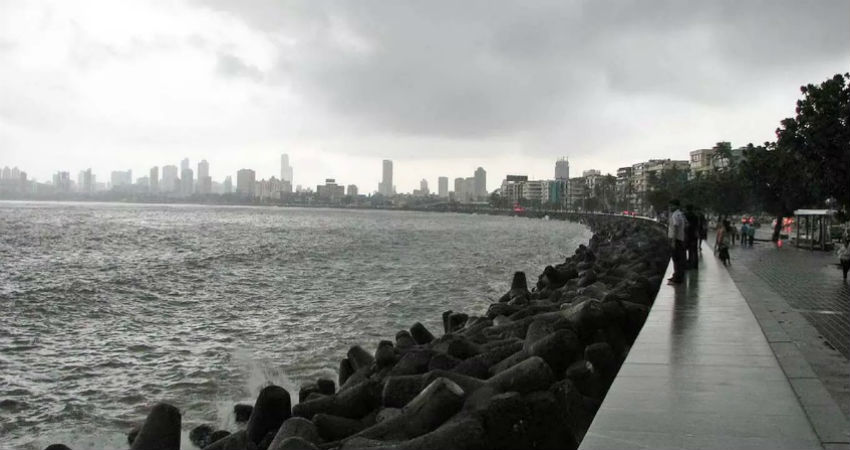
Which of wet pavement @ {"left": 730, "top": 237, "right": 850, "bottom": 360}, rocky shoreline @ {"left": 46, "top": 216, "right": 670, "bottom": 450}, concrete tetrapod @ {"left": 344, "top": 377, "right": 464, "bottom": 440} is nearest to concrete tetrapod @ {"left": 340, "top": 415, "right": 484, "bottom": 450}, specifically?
rocky shoreline @ {"left": 46, "top": 216, "right": 670, "bottom": 450}

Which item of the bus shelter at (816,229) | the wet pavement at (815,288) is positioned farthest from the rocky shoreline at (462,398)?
the bus shelter at (816,229)

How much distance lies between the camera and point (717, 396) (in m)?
4.82

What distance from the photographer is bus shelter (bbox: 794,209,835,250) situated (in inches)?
1062

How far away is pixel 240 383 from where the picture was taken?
10789mm

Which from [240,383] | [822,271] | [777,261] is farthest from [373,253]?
[240,383]

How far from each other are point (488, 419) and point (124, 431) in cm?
589

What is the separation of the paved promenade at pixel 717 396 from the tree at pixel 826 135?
1016cm

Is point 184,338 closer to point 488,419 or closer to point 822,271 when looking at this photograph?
point 488,419

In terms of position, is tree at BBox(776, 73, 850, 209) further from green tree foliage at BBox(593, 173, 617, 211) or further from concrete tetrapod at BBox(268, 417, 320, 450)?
green tree foliage at BBox(593, 173, 617, 211)

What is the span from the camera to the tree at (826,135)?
16.0 m

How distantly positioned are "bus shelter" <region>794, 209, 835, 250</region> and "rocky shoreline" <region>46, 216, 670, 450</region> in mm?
20515

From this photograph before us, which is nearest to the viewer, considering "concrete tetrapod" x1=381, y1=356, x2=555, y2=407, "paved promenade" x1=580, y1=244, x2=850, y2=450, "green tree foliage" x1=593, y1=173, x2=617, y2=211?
"paved promenade" x1=580, y1=244, x2=850, y2=450

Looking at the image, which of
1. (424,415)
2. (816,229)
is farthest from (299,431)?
(816,229)

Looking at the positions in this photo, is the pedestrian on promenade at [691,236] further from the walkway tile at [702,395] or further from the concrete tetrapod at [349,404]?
the concrete tetrapod at [349,404]
